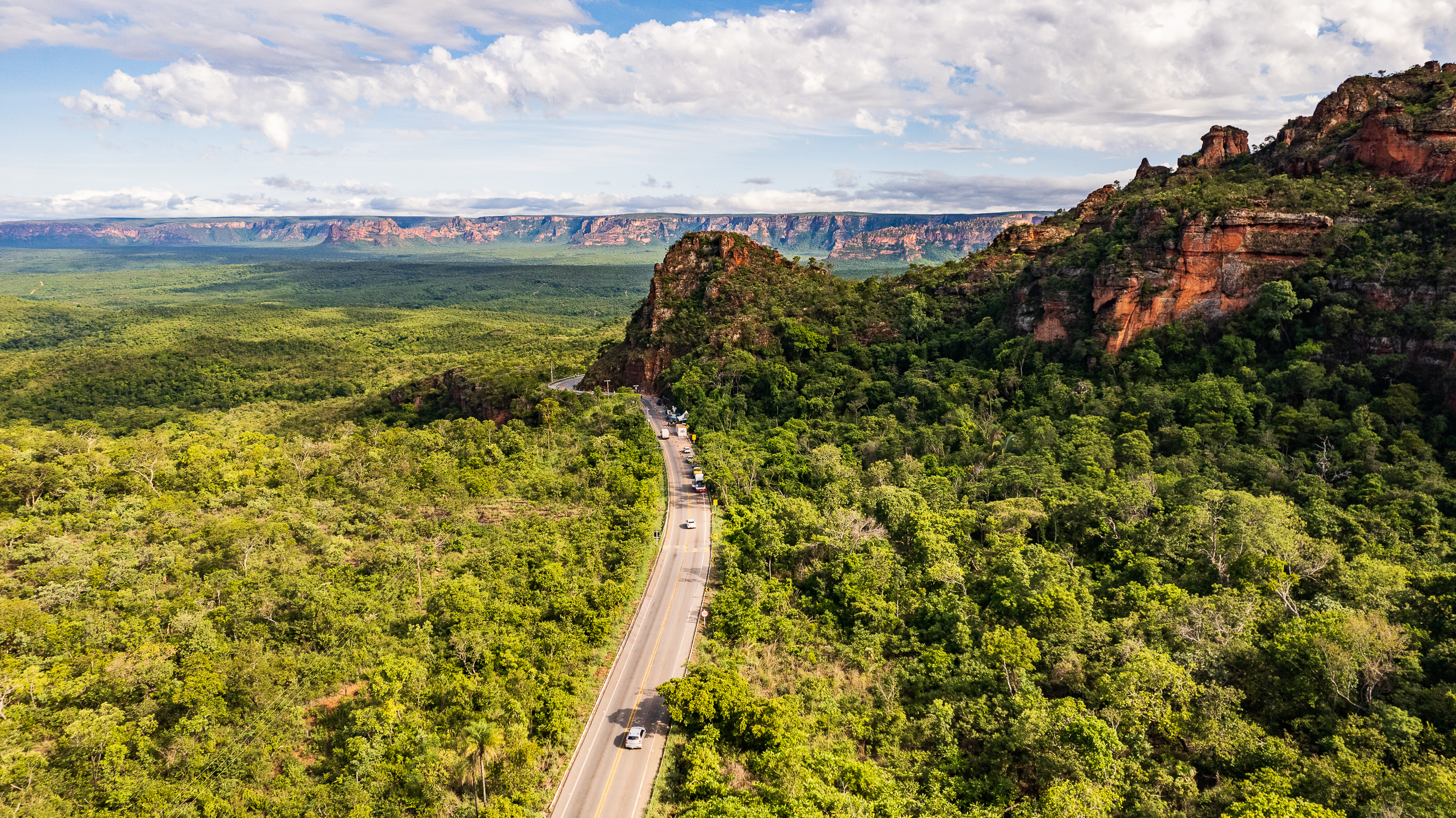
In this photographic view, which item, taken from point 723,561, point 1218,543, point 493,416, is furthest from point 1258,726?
point 493,416

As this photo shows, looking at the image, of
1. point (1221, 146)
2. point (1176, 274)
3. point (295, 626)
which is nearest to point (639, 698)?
point (295, 626)

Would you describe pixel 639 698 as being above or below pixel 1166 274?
below

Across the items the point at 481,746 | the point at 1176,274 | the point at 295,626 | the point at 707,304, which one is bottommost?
the point at 481,746

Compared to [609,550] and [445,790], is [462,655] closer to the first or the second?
[445,790]

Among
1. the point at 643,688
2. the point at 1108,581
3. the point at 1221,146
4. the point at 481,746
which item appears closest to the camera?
the point at 481,746

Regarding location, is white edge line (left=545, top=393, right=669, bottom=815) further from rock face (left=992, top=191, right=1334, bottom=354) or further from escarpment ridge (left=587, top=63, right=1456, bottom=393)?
rock face (left=992, top=191, right=1334, bottom=354)

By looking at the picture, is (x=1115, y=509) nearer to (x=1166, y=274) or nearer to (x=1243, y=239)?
(x=1166, y=274)
